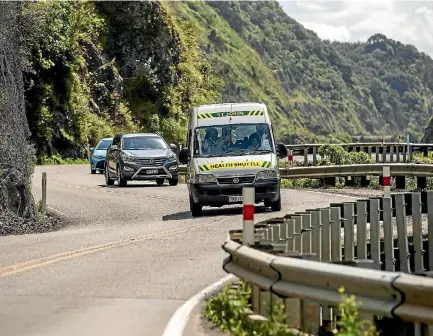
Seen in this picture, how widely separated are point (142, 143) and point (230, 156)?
1234 centimetres

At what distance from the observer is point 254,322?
291 inches

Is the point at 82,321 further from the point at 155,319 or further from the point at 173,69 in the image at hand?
the point at 173,69

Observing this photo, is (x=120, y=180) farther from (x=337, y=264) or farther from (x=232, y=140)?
(x=337, y=264)

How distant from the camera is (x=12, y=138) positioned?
21.0 metres

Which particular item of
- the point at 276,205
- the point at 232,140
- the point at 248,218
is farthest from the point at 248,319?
the point at 232,140

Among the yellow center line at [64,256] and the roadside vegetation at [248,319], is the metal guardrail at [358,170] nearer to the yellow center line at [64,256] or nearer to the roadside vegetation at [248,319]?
the yellow center line at [64,256]

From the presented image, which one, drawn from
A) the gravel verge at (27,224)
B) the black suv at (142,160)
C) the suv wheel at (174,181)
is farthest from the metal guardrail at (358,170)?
the gravel verge at (27,224)

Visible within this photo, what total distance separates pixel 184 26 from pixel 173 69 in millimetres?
10928

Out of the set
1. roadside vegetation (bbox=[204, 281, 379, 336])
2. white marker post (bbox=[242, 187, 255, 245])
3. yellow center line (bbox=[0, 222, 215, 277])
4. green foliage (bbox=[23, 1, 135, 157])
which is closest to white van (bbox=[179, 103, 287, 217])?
yellow center line (bbox=[0, 222, 215, 277])

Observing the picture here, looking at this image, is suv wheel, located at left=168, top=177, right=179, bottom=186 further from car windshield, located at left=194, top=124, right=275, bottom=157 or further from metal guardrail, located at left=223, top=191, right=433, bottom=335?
metal guardrail, located at left=223, top=191, right=433, bottom=335

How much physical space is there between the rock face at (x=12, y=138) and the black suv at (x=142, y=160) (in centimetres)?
1099

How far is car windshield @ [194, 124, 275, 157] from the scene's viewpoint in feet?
72.8

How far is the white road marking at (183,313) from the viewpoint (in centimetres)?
827

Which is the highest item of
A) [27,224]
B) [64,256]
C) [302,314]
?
[302,314]
